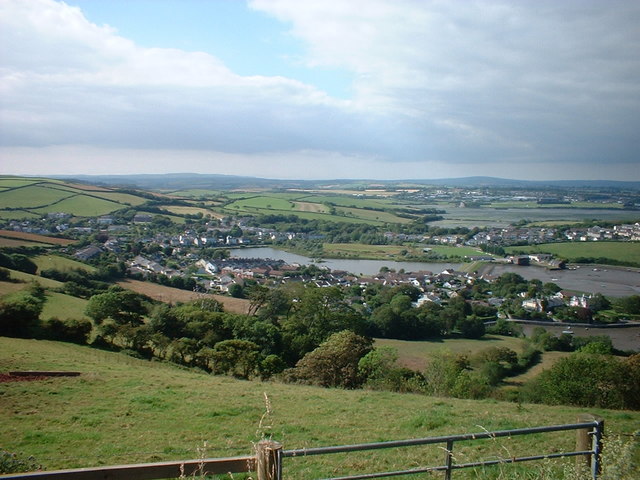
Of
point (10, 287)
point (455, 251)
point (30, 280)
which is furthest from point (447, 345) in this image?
point (455, 251)

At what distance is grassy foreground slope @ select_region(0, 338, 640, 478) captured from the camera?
6711mm

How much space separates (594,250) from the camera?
4644 centimetres

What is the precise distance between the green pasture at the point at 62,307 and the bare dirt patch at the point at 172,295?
844cm

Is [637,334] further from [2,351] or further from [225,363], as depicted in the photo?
[2,351]

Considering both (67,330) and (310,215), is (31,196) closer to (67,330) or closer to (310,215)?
(310,215)

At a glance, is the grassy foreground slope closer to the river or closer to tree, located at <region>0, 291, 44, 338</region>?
tree, located at <region>0, 291, 44, 338</region>

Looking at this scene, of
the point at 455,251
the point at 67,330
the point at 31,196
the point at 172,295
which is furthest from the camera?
the point at 31,196

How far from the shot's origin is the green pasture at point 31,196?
78125 millimetres

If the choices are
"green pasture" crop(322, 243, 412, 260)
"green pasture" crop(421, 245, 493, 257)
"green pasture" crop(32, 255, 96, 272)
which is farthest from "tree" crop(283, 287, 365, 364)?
"green pasture" crop(421, 245, 493, 257)

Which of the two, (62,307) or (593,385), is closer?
(593,385)

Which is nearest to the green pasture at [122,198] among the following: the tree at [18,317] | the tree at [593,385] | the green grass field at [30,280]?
the green grass field at [30,280]

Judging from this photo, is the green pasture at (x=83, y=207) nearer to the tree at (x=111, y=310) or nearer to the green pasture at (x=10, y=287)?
the green pasture at (x=10, y=287)

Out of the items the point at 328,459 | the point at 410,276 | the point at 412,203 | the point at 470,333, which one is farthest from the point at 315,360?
the point at 412,203

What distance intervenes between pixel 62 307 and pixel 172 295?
14.5 meters
